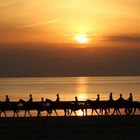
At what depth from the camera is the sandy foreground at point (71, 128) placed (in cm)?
2683

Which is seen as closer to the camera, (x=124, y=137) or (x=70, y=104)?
(x=124, y=137)

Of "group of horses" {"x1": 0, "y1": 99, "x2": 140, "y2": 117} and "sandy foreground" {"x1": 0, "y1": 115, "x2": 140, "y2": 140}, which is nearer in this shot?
"sandy foreground" {"x1": 0, "y1": 115, "x2": 140, "y2": 140}

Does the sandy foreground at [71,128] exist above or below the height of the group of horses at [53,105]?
below

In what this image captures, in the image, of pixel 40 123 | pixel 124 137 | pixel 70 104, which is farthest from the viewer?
pixel 70 104

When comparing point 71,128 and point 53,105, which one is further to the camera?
point 53,105

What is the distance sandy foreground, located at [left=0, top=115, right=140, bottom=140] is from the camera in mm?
26828

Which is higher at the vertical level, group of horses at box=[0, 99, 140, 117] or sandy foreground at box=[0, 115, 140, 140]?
group of horses at box=[0, 99, 140, 117]

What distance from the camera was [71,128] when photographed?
30.5 metres

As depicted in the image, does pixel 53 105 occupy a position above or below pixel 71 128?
above

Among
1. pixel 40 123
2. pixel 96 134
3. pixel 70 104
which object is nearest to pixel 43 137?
pixel 96 134

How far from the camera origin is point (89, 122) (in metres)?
33.5

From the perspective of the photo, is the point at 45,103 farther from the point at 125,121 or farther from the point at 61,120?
the point at 125,121

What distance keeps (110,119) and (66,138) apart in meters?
9.18

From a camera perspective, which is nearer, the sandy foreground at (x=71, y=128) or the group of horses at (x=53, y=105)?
the sandy foreground at (x=71, y=128)
